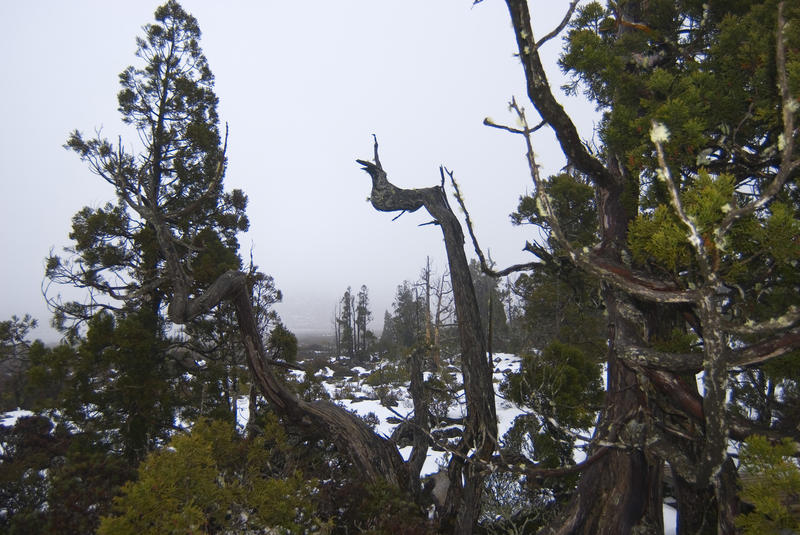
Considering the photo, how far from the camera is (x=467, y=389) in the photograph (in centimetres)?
432

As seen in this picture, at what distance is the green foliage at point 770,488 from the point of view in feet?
5.04

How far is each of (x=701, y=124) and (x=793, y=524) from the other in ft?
7.49

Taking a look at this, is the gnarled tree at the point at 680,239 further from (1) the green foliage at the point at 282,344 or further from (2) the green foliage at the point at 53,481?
(1) the green foliage at the point at 282,344

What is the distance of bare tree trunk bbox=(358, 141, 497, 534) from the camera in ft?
13.2

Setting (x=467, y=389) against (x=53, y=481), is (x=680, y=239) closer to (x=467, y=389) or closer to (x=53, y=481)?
(x=467, y=389)

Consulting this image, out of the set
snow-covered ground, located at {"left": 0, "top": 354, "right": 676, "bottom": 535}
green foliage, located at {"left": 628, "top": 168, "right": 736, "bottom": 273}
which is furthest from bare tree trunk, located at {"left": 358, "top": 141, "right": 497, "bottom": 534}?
snow-covered ground, located at {"left": 0, "top": 354, "right": 676, "bottom": 535}

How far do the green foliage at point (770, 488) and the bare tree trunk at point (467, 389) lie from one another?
2360mm

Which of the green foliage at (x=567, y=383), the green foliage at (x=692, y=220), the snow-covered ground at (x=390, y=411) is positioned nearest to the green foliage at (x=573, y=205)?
the green foliage at (x=567, y=383)

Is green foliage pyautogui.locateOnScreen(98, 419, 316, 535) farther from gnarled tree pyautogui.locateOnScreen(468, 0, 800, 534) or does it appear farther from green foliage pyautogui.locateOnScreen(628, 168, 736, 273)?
green foliage pyautogui.locateOnScreen(628, 168, 736, 273)

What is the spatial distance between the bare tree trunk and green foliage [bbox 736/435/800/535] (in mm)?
2360

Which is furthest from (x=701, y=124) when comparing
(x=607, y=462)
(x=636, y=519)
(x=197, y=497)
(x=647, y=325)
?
(x=197, y=497)

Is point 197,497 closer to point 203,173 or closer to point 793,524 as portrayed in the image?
point 793,524

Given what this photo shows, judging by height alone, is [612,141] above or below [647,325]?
above

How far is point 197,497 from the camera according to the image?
9.27 ft
